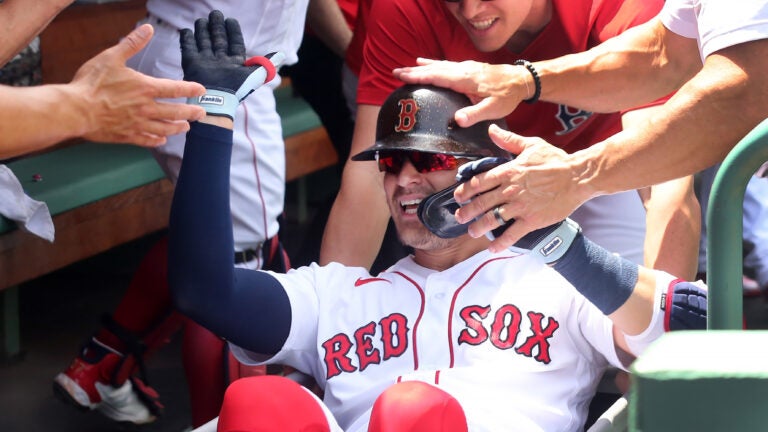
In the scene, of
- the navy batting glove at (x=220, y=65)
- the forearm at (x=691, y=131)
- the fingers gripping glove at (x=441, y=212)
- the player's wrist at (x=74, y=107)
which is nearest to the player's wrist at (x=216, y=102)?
the navy batting glove at (x=220, y=65)

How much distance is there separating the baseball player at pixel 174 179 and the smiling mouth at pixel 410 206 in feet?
2.12

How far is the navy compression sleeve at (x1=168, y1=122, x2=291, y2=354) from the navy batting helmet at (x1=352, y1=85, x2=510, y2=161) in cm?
33

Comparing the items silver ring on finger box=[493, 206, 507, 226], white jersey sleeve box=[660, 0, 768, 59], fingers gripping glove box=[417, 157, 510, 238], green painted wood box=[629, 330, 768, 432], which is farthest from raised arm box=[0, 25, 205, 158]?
green painted wood box=[629, 330, 768, 432]

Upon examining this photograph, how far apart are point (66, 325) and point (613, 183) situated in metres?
2.52

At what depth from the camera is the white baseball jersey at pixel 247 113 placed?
291cm

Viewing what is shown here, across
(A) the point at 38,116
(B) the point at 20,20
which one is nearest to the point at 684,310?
(A) the point at 38,116

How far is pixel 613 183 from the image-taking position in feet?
6.53

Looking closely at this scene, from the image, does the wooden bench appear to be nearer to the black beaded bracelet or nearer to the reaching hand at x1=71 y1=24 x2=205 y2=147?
the reaching hand at x1=71 y1=24 x2=205 y2=147

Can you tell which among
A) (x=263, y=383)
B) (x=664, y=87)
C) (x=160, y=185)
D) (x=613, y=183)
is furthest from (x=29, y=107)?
(x=160, y=185)

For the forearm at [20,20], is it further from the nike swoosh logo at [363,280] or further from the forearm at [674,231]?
the forearm at [674,231]

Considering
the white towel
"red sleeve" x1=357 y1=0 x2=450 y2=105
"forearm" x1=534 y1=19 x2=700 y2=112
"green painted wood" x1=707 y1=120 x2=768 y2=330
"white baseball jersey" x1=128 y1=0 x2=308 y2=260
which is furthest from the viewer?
the white towel

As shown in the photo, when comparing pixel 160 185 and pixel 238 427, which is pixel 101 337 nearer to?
pixel 160 185

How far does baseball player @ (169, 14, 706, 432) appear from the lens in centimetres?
209

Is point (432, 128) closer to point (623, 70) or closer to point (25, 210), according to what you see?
point (623, 70)
